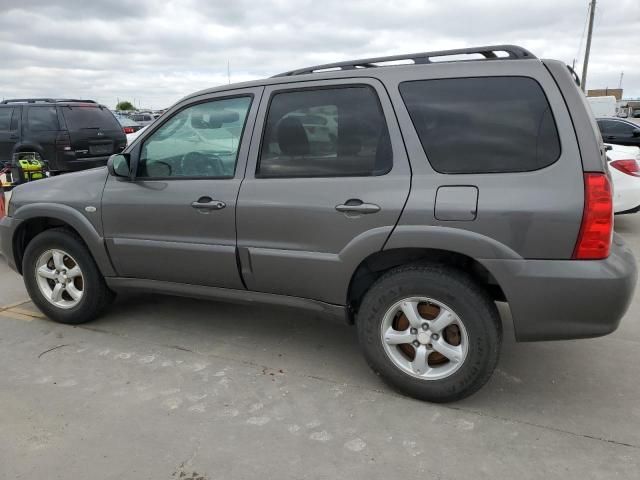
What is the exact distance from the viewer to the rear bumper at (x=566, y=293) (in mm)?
2568

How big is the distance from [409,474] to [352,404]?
2.14ft

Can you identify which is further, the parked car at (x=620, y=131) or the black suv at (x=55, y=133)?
the parked car at (x=620, y=131)

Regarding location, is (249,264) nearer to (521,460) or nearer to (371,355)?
(371,355)

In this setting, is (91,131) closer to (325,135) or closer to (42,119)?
(42,119)

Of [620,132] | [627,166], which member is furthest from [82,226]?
[620,132]

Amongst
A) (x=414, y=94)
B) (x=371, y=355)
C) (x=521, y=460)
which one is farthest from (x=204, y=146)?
(x=521, y=460)

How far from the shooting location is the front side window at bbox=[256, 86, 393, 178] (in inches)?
118

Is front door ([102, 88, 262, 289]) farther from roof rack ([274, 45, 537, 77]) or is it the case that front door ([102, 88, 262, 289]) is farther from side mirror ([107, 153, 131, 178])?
roof rack ([274, 45, 537, 77])

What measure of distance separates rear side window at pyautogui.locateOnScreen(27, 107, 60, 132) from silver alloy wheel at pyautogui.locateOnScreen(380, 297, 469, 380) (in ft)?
30.1

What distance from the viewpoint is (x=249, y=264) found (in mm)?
3340

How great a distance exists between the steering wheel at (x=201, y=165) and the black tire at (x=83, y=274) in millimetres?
1104

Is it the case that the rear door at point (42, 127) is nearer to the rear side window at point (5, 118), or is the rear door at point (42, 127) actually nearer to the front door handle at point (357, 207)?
the rear side window at point (5, 118)

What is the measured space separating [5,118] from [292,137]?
940 cm

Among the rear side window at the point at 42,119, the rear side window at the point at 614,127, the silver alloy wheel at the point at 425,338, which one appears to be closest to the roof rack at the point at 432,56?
the silver alloy wheel at the point at 425,338
